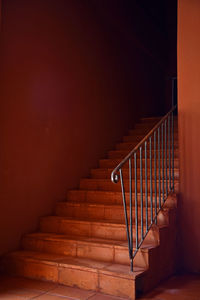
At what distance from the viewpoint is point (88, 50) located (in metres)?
5.34

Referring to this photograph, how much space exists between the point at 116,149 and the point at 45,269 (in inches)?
110

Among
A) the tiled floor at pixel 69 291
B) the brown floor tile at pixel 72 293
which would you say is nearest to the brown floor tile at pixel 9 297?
the tiled floor at pixel 69 291

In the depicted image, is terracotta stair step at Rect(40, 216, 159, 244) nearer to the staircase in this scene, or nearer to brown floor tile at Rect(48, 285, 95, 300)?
the staircase

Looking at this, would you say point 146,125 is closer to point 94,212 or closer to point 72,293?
point 94,212

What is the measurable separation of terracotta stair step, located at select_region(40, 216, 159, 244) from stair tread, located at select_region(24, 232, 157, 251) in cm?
8

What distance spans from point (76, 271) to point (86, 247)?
37 centimetres

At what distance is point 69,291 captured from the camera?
321 centimetres

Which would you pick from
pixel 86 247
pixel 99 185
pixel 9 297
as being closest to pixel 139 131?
pixel 99 185

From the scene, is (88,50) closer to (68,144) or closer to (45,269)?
(68,144)

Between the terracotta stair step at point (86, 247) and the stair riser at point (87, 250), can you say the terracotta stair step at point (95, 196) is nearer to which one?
the terracotta stair step at point (86, 247)

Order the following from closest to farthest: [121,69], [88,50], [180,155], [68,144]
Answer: [180,155] < [68,144] < [88,50] < [121,69]

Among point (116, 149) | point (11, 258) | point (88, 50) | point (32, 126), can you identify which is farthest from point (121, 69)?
point (11, 258)

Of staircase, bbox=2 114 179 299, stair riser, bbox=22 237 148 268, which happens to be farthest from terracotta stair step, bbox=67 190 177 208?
stair riser, bbox=22 237 148 268

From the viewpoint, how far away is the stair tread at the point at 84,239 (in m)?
3.48
